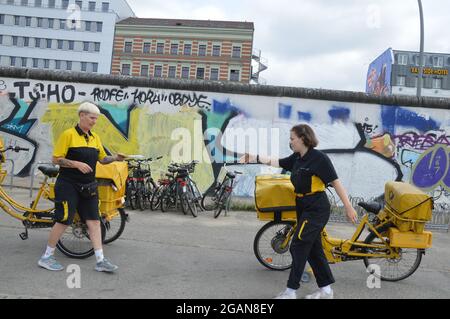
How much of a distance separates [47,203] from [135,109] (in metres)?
5.03

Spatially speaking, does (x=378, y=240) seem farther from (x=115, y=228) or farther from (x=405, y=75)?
(x=405, y=75)

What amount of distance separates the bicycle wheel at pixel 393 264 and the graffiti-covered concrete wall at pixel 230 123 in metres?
5.12

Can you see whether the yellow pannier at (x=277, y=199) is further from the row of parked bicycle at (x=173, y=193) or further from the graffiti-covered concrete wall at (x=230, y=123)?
the graffiti-covered concrete wall at (x=230, y=123)

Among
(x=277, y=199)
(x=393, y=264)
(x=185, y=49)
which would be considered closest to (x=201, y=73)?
(x=185, y=49)

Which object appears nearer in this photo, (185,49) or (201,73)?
(185,49)

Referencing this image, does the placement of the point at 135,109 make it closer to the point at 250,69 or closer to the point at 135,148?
the point at 135,148

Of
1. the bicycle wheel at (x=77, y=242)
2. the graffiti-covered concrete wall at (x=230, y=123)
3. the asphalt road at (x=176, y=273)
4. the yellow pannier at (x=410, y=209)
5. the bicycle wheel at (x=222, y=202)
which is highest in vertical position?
the graffiti-covered concrete wall at (x=230, y=123)

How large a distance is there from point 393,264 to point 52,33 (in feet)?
279

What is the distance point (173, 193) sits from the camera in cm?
930

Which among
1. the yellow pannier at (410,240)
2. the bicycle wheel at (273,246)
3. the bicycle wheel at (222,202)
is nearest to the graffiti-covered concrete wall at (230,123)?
the bicycle wheel at (222,202)

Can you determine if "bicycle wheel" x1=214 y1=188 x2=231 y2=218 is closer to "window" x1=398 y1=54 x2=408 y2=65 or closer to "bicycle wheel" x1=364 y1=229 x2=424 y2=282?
"bicycle wheel" x1=364 y1=229 x2=424 y2=282

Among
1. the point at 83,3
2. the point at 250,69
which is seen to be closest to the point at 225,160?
the point at 250,69

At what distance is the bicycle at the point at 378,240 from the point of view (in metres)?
5.07

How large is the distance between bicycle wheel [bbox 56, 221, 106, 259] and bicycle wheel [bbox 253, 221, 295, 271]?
1.99m
